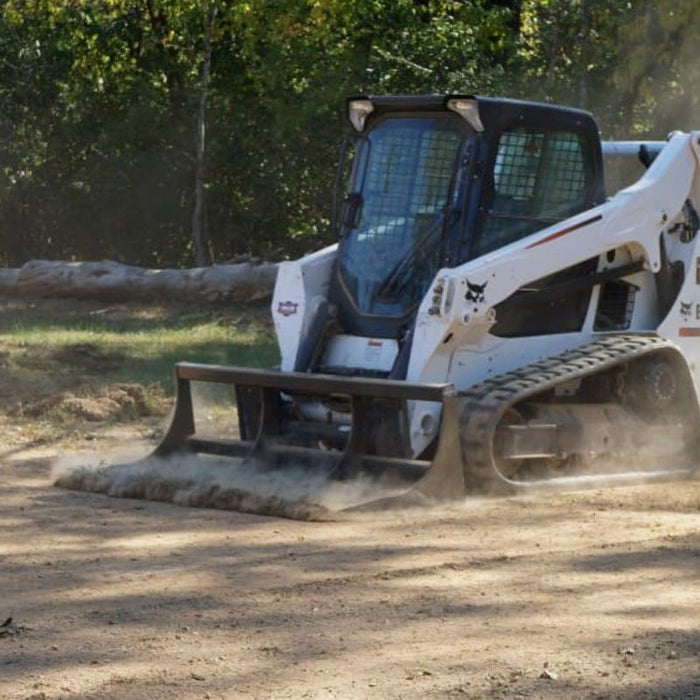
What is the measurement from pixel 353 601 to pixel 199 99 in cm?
2118

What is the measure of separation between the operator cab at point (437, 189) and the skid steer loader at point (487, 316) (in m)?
0.01

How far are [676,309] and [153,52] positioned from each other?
60.0 feet

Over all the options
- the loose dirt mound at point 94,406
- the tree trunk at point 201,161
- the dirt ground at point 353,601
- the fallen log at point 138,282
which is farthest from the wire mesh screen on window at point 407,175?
the tree trunk at point 201,161

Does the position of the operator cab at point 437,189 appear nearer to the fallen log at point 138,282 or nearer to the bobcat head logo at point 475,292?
the bobcat head logo at point 475,292

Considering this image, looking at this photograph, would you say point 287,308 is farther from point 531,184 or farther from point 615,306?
point 615,306

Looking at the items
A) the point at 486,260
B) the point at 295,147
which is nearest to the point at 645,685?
the point at 486,260

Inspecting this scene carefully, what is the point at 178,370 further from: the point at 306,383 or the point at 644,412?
the point at 644,412

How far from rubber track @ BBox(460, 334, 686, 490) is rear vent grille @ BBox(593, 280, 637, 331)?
34cm

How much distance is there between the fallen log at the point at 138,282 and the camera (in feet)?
74.0

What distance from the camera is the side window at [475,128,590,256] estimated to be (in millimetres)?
11375

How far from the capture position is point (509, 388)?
10789 mm

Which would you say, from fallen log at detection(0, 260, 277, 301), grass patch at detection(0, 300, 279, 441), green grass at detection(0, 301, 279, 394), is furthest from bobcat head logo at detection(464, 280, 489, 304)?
fallen log at detection(0, 260, 277, 301)

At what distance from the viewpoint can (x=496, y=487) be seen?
10672mm

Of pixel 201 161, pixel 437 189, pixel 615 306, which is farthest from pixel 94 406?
pixel 201 161
